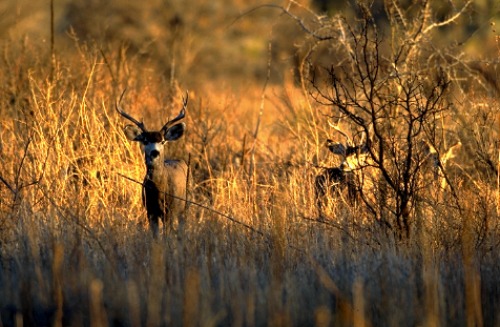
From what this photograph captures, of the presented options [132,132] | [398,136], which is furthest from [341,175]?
[132,132]

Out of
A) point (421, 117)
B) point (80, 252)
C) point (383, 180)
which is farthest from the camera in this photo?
point (383, 180)

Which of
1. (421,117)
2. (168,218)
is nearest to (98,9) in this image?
(168,218)

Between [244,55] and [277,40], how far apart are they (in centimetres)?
434

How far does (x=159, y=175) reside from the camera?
34.9ft

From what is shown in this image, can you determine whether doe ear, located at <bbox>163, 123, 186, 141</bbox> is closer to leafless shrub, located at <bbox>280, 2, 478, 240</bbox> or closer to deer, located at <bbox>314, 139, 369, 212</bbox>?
deer, located at <bbox>314, 139, 369, 212</bbox>

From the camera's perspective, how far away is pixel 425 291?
259 inches

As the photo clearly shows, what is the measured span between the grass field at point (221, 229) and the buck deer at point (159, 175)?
18 centimetres

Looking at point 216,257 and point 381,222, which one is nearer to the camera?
point 216,257

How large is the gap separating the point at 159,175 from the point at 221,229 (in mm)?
2144

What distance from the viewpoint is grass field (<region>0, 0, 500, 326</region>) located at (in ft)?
21.6

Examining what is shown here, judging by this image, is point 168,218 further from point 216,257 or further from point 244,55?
point 244,55

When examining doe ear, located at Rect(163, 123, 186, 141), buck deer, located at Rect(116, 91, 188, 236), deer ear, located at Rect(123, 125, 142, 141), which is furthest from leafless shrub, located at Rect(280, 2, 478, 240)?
deer ear, located at Rect(123, 125, 142, 141)

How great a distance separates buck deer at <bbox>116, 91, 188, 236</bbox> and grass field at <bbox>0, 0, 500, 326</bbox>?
18 cm

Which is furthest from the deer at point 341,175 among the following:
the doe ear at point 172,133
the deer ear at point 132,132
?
the deer ear at point 132,132
